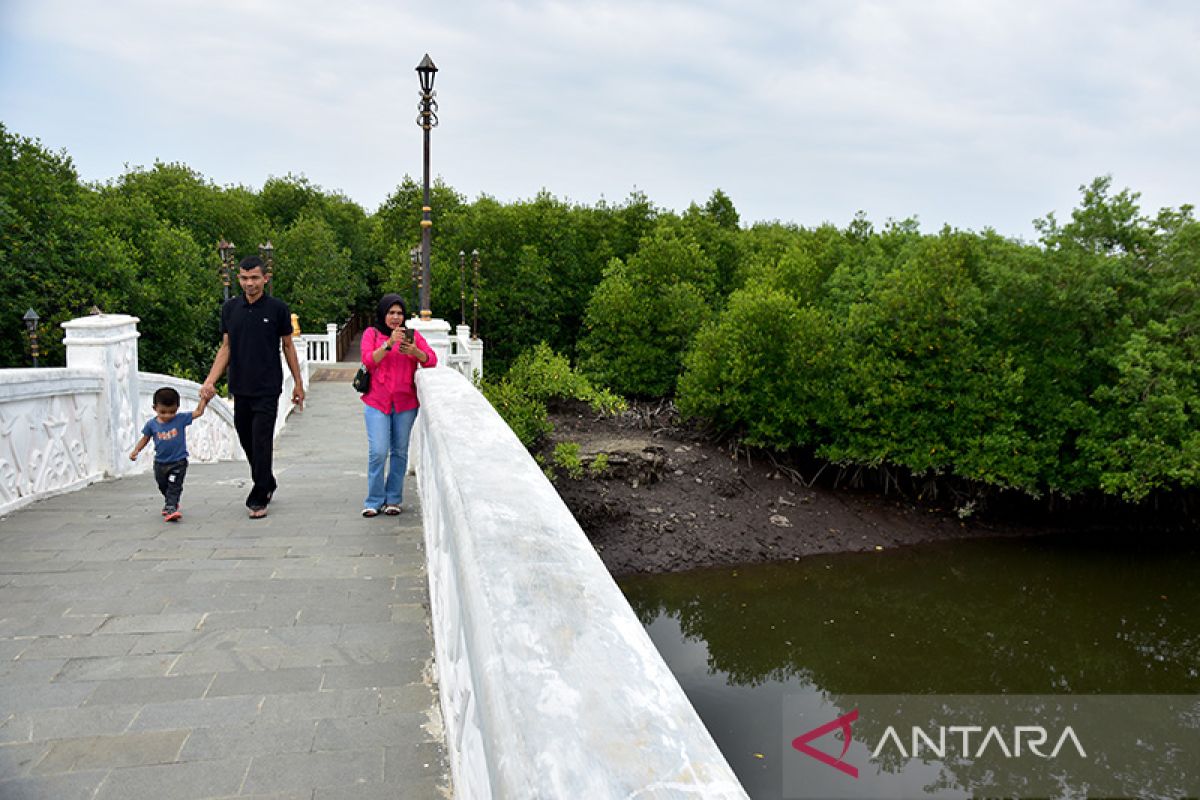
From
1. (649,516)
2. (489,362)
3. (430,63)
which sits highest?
(430,63)

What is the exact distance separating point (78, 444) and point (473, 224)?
34.0m

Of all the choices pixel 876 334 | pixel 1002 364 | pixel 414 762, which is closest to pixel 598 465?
pixel 876 334

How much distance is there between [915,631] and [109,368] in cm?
1642

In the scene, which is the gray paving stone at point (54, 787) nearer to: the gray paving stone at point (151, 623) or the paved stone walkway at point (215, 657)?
the paved stone walkway at point (215, 657)

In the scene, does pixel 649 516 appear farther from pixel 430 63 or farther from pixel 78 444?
pixel 78 444

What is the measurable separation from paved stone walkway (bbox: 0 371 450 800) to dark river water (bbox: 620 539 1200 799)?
9351 millimetres

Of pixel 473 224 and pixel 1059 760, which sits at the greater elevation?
pixel 473 224

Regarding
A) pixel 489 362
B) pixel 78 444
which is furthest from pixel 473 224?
pixel 78 444

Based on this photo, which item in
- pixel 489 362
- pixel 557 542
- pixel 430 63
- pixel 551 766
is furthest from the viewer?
pixel 489 362

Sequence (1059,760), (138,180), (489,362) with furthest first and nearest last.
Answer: (138,180) < (489,362) < (1059,760)

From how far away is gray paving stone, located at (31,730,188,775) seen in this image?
2859 millimetres

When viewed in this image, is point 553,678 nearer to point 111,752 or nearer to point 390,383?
point 111,752

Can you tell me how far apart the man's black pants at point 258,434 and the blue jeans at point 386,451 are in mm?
664

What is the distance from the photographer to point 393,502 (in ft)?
20.4
